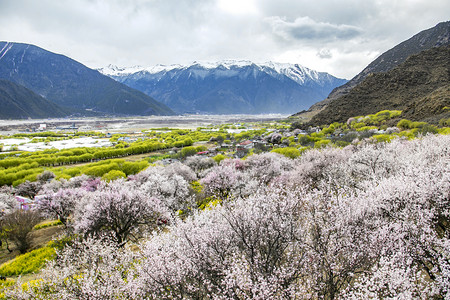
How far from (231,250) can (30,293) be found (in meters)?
9.68

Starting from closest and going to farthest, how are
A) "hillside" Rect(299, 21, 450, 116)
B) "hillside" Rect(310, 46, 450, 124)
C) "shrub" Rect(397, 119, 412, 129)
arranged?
"shrub" Rect(397, 119, 412, 129)
"hillside" Rect(310, 46, 450, 124)
"hillside" Rect(299, 21, 450, 116)

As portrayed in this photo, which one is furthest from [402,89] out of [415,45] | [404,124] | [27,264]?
[27,264]

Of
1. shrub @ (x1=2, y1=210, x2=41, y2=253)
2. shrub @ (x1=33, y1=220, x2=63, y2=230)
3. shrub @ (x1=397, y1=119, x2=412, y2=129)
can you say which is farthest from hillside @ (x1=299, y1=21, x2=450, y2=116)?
shrub @ (x1=2, y1=210, x2=41, y2=253)

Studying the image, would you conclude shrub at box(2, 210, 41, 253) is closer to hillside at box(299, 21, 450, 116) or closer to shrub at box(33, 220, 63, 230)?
shrub at box(33, 220, 63, 230)

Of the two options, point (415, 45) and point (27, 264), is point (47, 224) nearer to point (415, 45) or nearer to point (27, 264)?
point (27, 264)

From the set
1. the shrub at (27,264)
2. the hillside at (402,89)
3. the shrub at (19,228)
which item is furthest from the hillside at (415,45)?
the shrub at (27,264)

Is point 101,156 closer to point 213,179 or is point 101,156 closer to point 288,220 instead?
point 213,179

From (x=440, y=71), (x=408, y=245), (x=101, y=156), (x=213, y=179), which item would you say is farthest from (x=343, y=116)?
(x=408, y=245)

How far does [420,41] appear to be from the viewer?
144625 millimetres

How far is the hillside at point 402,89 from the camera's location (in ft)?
258

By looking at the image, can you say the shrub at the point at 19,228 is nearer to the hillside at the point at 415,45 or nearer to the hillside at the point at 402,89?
the hillside at the point at 402,89

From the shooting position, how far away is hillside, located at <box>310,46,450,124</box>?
7869 centimetres

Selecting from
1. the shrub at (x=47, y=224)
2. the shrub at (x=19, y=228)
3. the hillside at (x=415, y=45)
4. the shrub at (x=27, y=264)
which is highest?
the hillside at (x=415, y=45)

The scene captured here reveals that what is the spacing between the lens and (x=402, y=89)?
8881 cm
